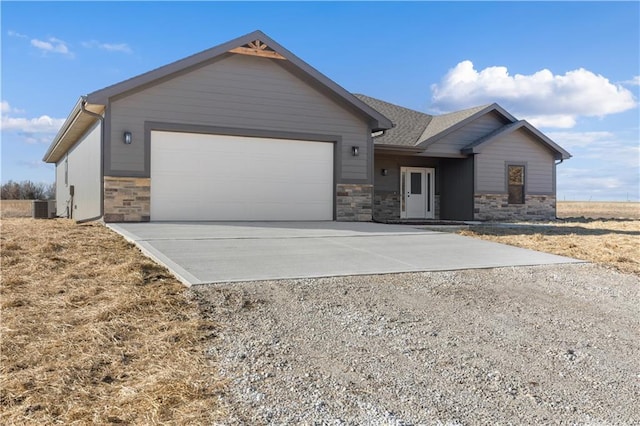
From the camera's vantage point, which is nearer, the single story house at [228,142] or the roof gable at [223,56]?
the roof gable at [223,56]

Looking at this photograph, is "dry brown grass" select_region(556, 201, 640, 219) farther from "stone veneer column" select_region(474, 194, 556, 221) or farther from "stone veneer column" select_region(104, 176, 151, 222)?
"stone veneer column" select_region(104, 176, 151, 222)

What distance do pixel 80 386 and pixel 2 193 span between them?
139 ft

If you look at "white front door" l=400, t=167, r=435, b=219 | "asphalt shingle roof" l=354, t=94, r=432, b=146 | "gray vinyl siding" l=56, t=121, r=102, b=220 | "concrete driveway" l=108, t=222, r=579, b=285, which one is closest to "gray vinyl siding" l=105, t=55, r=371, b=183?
"gray vinyl siding" l=56, t=121, r=102, b=220

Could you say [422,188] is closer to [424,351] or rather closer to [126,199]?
[126,199]

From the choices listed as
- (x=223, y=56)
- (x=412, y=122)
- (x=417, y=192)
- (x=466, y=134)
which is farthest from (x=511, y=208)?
(x=223, y=56)

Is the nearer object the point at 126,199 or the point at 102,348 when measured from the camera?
the point at 102,348

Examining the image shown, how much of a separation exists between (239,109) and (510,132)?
10802mm

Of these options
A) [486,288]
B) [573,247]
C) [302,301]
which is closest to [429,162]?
[573,247]

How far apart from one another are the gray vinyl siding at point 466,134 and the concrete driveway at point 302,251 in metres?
7.63

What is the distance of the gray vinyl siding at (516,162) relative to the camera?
17859 mm

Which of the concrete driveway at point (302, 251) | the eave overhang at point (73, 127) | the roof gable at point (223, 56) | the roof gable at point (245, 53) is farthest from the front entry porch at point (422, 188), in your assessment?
the eave overhang at point (73, 127)

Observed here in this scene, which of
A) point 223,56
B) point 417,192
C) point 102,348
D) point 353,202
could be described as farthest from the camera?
point 417,192

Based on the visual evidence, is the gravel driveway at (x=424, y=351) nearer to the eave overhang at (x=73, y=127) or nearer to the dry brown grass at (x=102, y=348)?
the dry brown grass at (x=102, y=348)

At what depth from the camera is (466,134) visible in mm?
18047
